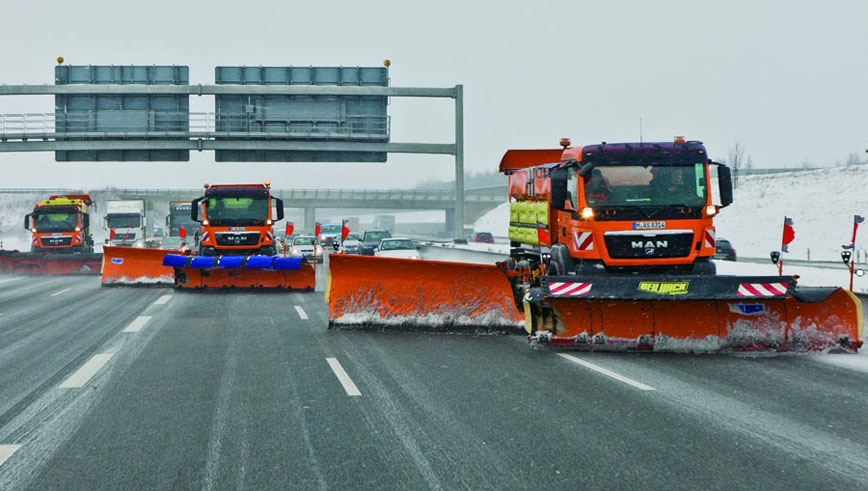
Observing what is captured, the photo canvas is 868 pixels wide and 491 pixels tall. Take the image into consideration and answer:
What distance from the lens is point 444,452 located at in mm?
5344

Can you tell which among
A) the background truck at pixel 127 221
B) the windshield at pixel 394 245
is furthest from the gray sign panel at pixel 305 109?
the background truck at pixel 127 221

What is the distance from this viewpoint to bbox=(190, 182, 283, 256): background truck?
72.0 feet

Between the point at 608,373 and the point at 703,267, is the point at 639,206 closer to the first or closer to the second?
the point at 703,267

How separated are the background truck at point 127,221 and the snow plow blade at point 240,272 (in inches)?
966

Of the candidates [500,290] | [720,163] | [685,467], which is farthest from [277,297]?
[685,467]

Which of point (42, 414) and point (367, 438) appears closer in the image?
point (367, 438)

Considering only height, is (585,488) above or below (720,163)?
below

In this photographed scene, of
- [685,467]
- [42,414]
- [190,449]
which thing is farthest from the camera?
[42,414]

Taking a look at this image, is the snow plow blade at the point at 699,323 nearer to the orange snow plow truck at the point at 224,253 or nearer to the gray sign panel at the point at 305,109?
the orange snow plow truck at the point at 224,253

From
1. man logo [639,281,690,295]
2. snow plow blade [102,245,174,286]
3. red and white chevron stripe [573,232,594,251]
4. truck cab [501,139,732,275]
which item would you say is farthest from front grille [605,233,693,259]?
snow plow blade [102,245,174,286]

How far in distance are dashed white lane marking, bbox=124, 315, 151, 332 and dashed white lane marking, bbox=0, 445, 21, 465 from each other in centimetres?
682

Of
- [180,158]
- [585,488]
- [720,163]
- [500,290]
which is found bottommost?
[585,488]

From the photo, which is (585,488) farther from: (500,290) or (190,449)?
(500,290)

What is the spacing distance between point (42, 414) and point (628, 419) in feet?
15.0
